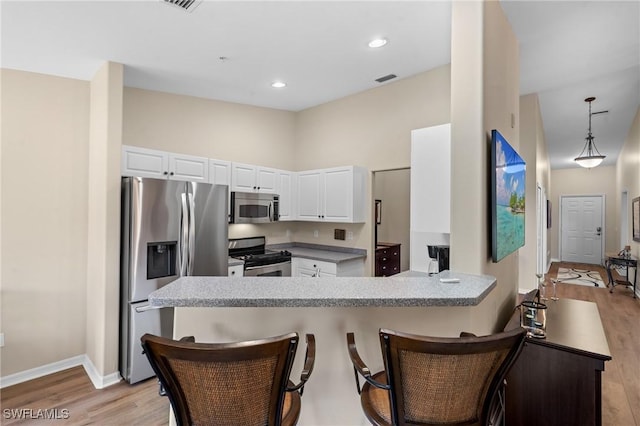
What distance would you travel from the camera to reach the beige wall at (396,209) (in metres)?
5.89

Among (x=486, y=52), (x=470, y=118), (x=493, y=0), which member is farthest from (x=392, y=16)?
(x=470, y=118)

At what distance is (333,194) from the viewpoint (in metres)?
4.45

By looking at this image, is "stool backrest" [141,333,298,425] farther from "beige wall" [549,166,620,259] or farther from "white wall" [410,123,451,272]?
"beige wall" [549,166,620,259]

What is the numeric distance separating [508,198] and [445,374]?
178 cm

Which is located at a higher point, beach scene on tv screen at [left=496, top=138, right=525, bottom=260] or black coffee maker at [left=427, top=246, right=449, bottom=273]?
beach scene on tv screen at [left=496, top=138, right=525, bottom=260]

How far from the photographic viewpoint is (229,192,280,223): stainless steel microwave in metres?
4.01

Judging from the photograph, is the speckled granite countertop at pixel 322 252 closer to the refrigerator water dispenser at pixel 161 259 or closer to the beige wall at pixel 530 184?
the refrigerator water dispenser at pixel 161 259

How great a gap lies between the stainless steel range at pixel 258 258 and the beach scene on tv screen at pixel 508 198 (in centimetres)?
276

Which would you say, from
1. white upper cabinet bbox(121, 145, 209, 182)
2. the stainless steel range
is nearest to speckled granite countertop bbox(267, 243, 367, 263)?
the stainless steel range

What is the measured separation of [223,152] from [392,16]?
2.87m

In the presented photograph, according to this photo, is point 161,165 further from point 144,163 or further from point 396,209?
point 396,209

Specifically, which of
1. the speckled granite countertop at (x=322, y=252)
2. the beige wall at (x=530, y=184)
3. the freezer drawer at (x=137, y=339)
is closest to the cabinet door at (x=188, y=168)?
the freezer drawer at (x=137, y=339)

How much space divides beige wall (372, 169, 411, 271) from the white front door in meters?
7.49

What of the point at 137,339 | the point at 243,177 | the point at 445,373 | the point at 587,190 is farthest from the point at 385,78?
the point at 587,190
